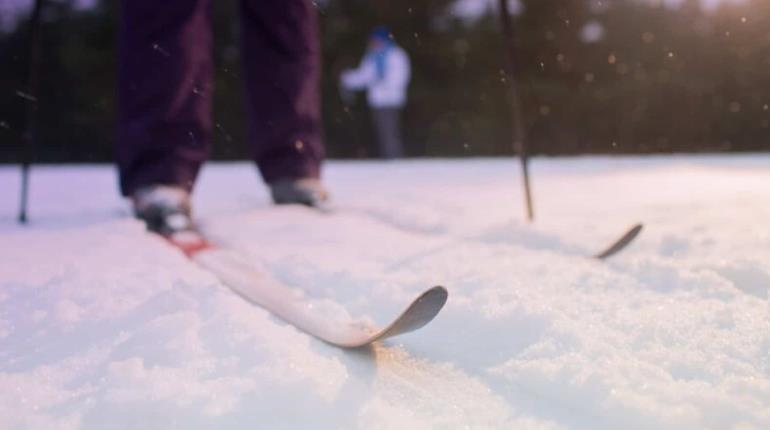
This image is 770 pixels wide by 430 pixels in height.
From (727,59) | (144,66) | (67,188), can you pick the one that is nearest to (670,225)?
(144,66)

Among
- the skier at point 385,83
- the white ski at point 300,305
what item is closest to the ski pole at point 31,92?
the white ski at point 300,305

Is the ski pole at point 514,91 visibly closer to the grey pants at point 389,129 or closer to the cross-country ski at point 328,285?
the cross-country ski at point 328,285

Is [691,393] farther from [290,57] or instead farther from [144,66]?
[290,57]

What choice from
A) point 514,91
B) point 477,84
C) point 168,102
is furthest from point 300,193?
point 477,84

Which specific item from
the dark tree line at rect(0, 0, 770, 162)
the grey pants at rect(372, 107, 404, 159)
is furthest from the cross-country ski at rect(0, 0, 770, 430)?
the dark tree line at rect(0, 0, 770, 162)

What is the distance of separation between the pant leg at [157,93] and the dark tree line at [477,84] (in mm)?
12339

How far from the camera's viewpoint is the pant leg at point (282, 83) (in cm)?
209

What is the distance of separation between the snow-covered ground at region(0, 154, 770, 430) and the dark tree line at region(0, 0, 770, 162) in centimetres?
1270

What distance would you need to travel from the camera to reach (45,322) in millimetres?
1014

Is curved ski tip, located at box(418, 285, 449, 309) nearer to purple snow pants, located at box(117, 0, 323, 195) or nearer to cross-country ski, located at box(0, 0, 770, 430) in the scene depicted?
cross-country ski, located at box(0, 0, 770, 430)

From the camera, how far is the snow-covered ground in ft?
2.59

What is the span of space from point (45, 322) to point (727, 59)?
1358cm

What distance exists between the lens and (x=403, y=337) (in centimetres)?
102

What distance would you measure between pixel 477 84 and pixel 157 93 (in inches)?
563
